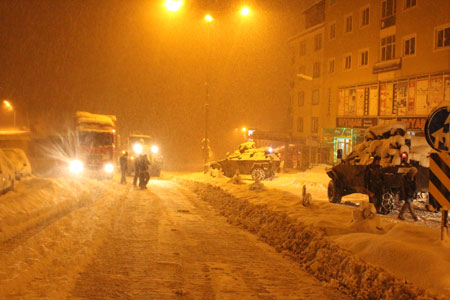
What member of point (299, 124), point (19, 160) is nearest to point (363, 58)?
point (299, 124)

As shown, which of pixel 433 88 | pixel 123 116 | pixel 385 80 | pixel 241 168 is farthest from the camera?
pixel 123 116

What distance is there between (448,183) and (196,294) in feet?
13.3

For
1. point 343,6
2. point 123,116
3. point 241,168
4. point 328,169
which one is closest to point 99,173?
point 241,168

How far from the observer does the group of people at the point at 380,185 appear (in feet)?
39.5

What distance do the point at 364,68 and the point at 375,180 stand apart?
23.9 metres

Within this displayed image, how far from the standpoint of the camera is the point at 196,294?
5.61 meters

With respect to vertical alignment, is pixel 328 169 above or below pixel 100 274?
above

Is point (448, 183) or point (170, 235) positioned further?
point (170, 235)

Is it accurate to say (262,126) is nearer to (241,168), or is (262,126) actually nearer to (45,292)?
(241,168)

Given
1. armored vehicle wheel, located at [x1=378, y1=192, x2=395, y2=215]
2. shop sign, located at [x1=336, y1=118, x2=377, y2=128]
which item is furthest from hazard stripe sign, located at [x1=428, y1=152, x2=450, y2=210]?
shop sign, located at [x1=336, y1=118, x2=377, y2=128]

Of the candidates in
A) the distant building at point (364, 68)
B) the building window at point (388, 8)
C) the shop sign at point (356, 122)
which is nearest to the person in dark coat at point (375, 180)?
the distant building at point (364, 68)

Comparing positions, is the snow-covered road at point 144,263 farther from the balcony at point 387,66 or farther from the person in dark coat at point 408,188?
the balcony at point 387,66

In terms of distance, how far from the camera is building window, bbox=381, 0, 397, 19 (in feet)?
100

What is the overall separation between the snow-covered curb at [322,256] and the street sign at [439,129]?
209cm
